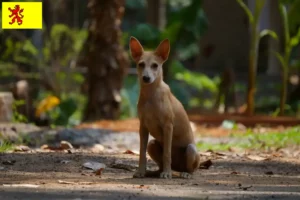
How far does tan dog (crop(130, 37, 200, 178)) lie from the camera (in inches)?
329

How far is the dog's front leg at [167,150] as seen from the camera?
27.4ft

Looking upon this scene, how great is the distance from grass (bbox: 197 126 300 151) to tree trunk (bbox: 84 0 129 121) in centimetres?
399

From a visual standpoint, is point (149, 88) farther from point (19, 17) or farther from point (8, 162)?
point (19, 17)

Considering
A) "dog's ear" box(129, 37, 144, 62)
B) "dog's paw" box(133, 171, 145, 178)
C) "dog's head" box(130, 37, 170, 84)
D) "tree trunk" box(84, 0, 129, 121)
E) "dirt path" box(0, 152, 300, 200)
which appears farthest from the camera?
"tree trunk" box(84, 0, 129, 121)

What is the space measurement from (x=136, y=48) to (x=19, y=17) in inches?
187

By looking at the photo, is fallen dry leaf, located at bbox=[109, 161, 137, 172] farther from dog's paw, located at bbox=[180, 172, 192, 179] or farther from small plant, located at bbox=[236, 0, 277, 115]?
small plant, located at bbox=[236, 0, 277, 115]

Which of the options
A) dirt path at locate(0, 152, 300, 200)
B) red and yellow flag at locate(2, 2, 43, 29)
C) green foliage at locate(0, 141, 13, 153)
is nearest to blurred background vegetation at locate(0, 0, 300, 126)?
red and yellow flag at locate(2, 2, 43, 29)

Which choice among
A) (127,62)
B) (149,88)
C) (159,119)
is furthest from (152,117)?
(127,62)

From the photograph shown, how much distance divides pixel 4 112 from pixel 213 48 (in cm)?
1516

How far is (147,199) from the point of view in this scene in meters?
6.64

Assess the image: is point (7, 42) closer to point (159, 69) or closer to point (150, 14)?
point (150, 14)

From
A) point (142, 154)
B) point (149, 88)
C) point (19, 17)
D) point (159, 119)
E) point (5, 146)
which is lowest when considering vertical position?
point (5, 146)

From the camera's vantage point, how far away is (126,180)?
805cm

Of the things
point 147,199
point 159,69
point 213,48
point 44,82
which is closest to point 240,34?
point 213,48
